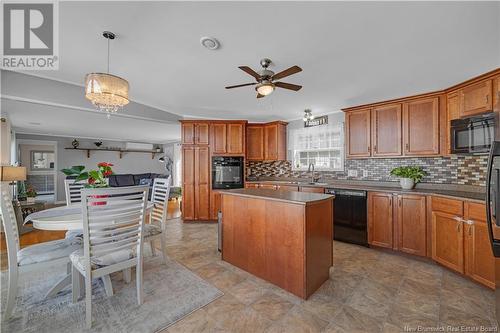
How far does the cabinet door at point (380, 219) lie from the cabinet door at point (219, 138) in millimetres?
2954

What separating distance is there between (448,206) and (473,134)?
2.83 ft

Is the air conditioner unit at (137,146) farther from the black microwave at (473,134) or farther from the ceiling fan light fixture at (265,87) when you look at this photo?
the black microwave at (473,134)

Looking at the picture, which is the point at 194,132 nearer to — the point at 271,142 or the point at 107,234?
the point at 271,142

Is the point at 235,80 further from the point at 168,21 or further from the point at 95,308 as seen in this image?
the point at 95,308

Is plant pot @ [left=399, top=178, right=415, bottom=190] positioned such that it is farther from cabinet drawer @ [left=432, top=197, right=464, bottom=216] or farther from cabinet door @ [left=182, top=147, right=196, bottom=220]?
cabinet door @ [left=182, top=147, right=196, bottom=220]

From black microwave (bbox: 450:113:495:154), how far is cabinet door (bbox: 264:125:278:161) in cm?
294

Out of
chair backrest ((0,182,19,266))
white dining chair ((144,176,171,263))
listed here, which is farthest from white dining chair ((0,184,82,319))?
white dining chair ((144,176,171,263))

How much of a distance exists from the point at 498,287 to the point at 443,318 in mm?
500

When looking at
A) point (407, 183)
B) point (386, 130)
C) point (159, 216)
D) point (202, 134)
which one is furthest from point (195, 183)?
point (407, 183)

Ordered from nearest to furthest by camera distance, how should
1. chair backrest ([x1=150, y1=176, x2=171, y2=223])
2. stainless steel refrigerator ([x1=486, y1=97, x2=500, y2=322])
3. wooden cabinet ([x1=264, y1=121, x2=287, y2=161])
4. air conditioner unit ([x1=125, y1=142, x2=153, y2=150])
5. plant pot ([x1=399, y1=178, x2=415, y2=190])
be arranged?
stainless steel refrigerator ([x1=486, y1=97, x2=500, y2=322]) → chair backrest ([x1=150, y1=176, x2=171, y2=223]) → plant pot ([x1=399, y1=178, x2=415, y2=190]) → wooden cabinet ([x1=264, y1=121, x2=287, y2=161]) → air conditioner unit ([x1=125, y1=142, x2=153, y2=150])

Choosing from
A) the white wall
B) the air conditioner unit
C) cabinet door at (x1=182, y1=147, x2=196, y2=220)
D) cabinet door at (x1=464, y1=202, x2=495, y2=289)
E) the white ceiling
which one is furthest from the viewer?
the air conditioner unit

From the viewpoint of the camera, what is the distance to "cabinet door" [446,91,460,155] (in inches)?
106

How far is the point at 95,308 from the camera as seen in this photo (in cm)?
181

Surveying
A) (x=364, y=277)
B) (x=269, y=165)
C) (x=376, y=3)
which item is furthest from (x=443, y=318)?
(x=269, y=165)
